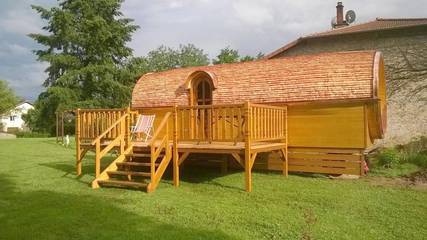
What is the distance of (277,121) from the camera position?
11945 mm

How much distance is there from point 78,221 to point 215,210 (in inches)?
99.1

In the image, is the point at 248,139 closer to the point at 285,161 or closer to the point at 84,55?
the point at 285,161

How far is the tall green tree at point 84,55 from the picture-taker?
36.9 m

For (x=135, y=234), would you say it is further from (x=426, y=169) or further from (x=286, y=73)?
(x=426, y=169)

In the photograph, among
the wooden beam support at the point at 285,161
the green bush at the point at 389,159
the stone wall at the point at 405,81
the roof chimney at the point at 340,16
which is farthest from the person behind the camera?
the roof chimney at the point at 340,16

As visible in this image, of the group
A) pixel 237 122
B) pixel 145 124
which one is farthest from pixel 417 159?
pixel 145 124

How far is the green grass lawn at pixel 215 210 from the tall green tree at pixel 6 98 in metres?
52.6

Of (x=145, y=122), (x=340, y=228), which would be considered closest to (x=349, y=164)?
(x=340, y=228)

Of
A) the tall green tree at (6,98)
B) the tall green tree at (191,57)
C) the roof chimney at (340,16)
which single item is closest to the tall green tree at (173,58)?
the tall green tree at (191,57)

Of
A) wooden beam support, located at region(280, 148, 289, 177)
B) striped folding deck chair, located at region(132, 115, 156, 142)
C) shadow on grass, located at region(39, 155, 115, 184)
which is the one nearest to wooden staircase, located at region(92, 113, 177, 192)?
shadow on grass, located at region(39, 155, 115, 184)

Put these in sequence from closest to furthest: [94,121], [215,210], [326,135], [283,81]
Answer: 1. [215,210]
2. [326,135]
3. [94,121]
4. [283,81]

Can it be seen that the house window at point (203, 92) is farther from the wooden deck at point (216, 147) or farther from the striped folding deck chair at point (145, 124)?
the wooden deck at point (216, 147)

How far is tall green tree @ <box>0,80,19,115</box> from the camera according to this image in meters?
58.3

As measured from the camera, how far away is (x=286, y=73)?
1299 cm
